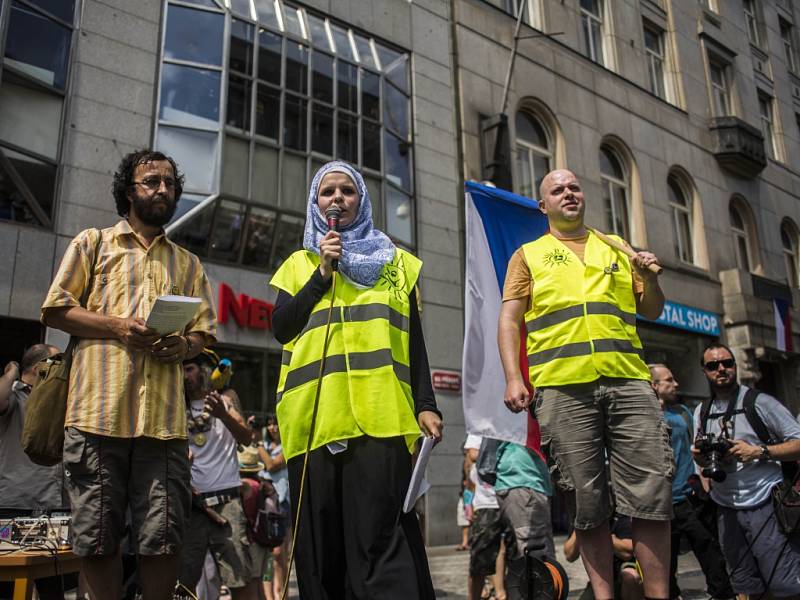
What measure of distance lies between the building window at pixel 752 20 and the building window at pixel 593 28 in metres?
9.08

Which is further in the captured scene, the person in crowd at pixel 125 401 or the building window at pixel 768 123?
the building window at pixel 768 123

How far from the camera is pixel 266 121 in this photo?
11.7 m

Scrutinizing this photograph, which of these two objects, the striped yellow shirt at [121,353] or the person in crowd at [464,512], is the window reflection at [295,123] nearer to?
the person in crowd at [464,512]

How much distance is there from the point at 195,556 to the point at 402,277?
302 centimetres

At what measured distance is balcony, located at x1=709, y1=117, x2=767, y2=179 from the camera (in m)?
21.3

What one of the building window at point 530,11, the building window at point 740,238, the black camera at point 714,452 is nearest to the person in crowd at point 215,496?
the black camera at point 714,452

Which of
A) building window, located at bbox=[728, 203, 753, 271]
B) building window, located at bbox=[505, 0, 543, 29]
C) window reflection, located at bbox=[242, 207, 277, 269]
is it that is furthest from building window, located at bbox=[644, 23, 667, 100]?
window reflection, located at bbox=[242, 207, 277, 269]

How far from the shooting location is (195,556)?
508cm

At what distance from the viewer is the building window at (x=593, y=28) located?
1866 cm

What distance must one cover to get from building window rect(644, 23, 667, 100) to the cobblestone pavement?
1426 centimetres

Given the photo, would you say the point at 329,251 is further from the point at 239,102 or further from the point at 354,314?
the point at 239,102

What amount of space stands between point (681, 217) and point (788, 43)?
12.2 meters

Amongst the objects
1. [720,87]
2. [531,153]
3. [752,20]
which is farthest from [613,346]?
[752,20]

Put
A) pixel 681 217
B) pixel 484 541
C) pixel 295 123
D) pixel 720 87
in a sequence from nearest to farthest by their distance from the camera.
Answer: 1. pixel 484 541
2. pixel 295 123
3. pixel 681 217
4. pixel 720 87
